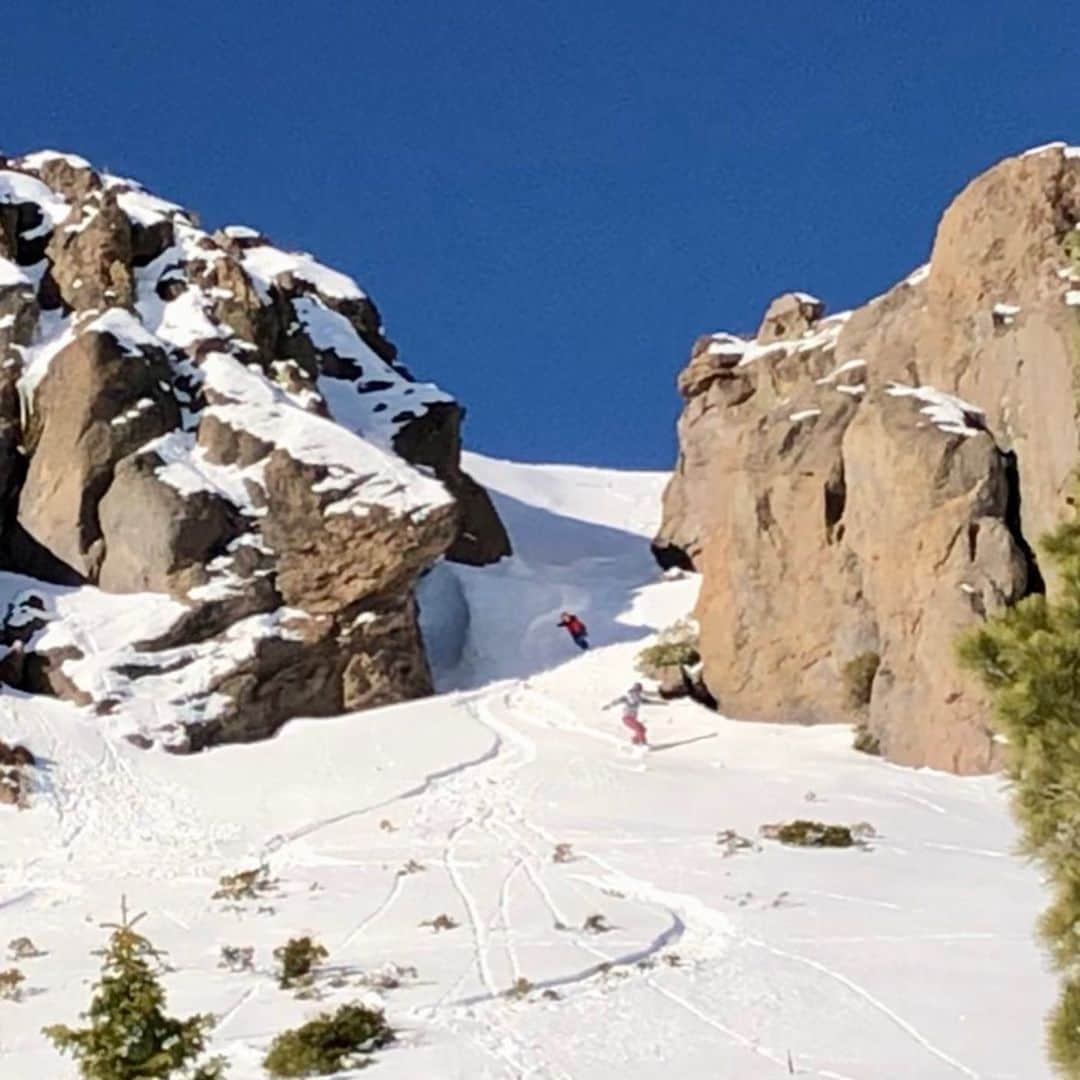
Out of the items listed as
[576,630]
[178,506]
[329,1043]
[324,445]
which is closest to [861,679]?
[576,630]

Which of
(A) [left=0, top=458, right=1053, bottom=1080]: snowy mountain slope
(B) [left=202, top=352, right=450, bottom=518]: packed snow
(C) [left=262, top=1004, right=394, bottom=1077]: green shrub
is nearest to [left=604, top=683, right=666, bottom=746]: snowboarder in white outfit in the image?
(A) [left=0, top=458, right=1053, bottom=1080]: snowy mountain slope

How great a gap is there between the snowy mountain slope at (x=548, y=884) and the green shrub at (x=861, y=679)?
1.13 metres

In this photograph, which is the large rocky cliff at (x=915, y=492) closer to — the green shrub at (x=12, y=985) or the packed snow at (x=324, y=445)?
the packed snow at (x=324, y=445)

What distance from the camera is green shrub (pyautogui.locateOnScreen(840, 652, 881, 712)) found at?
113 ft

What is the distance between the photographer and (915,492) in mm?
33500

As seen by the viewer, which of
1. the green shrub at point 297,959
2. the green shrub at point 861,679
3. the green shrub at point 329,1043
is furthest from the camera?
the green shrub at point 861,679

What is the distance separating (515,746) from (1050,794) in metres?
25.6

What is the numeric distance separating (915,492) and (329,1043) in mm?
22188

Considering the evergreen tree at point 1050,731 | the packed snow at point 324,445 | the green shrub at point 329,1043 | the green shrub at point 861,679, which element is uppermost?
the packed snow at point 324,445

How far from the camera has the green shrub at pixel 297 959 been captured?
17.5 metres

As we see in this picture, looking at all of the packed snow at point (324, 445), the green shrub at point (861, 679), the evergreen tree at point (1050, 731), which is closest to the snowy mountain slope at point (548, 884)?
the green shrub at point (861, 679)

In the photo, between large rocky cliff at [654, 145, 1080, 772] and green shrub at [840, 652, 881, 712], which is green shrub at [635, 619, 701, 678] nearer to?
large rocky cliff at [654, 145, 1080, 772]

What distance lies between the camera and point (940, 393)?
3609 centimetres

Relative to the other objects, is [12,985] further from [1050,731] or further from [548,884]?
[1050,731]
